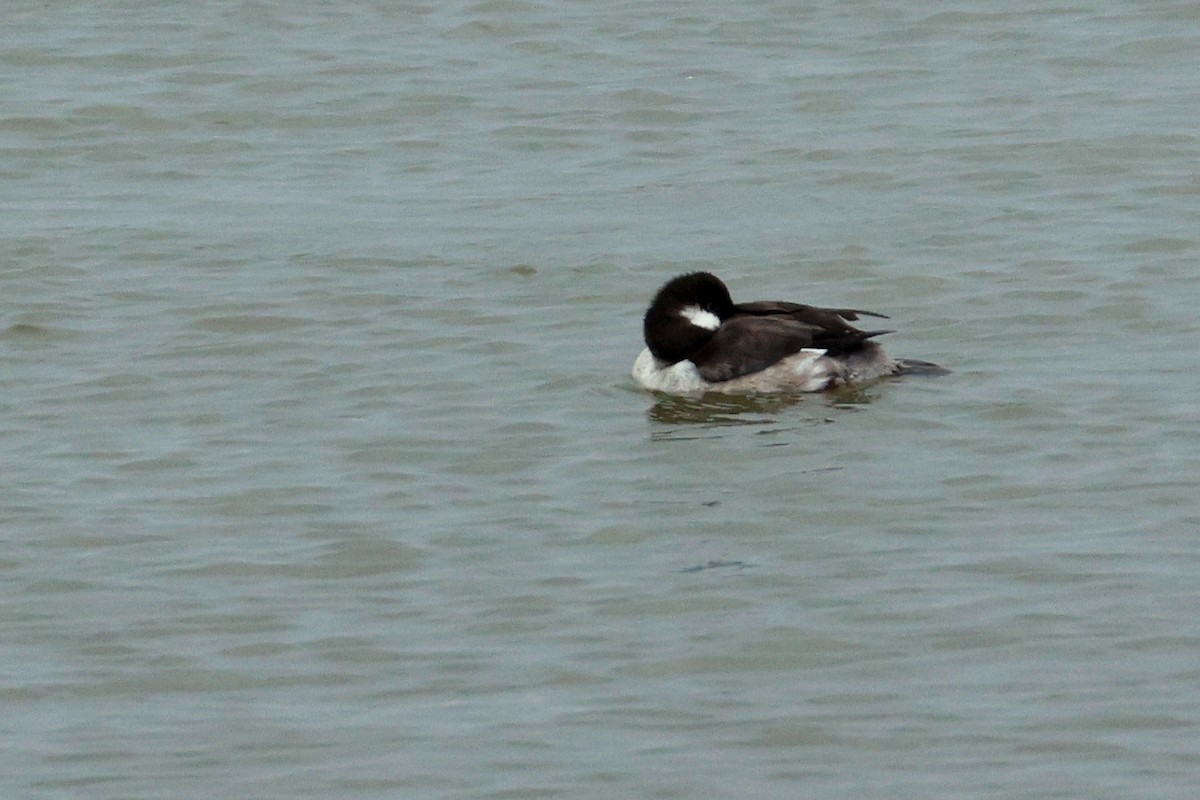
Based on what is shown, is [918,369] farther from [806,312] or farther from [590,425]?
[590,425]

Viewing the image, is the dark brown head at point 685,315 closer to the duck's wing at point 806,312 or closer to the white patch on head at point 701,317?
the white patch on head at point 701,317

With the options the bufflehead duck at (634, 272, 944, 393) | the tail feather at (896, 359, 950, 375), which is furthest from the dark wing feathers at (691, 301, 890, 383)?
the tail feather at (896, 359, 950, 375)

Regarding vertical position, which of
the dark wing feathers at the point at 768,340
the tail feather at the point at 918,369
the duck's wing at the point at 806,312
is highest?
the duck's wing at the point at 806,312

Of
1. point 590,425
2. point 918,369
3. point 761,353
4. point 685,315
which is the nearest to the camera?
point 590,425

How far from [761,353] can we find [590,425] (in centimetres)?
121

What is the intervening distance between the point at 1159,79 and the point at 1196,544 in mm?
10542

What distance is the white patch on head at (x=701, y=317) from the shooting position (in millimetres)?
12242

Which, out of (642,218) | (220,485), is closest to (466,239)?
(642,218)

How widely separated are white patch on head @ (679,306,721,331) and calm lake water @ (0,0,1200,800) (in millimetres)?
476

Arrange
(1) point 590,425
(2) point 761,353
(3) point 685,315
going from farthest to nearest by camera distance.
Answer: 1. (3) point 685,315
2. (2) point 761,353
3. (1) point 590,425

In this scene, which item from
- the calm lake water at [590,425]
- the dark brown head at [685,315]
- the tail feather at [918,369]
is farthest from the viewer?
the dark brown head at [685,315]

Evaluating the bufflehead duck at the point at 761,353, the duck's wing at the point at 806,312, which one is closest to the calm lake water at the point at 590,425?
the bufflehead duck at the point at 761,353

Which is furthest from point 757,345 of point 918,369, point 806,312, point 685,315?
point 918,369

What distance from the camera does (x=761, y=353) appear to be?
1204cm
